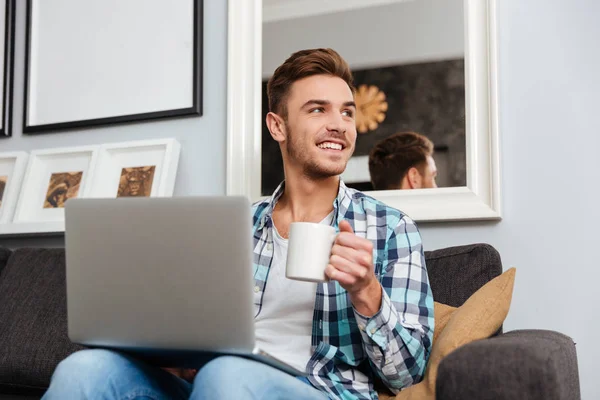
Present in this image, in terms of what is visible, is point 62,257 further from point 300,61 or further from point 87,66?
point 300,61

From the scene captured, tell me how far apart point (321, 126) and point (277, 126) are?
7.3 inches

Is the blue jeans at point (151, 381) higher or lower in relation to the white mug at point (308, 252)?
lower

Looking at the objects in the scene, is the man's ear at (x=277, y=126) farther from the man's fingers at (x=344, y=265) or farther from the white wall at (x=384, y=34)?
the man's fingers at (x=344, y=265)

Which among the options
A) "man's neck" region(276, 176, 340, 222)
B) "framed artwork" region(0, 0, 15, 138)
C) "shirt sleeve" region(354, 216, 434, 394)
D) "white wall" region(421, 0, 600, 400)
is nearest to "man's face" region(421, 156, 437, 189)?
"white wall" region(421, 0, 600, 400)

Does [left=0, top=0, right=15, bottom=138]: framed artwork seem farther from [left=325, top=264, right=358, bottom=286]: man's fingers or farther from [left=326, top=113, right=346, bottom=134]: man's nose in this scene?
[left=325, top=264, right=358, bottom=286]: man's fingers

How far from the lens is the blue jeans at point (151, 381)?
108 cm

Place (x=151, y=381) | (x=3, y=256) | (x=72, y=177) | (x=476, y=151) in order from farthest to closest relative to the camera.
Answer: (x=72, y=177)
(x=3, y=256)
(x=476, y=151)
(x=151, y=381)

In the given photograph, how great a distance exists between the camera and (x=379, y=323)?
49.8 inches

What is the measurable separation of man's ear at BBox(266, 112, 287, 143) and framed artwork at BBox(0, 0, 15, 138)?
1272mm

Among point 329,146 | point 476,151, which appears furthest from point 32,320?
point 476,151

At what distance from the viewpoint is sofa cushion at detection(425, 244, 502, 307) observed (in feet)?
5.55

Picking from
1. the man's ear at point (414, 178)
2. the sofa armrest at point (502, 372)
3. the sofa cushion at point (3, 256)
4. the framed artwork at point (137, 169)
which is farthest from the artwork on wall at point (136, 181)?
the sofa armrest at point (502, 372)

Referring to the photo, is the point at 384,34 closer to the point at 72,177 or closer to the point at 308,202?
the point at 308,202

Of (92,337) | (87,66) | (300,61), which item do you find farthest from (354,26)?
(92,337)
